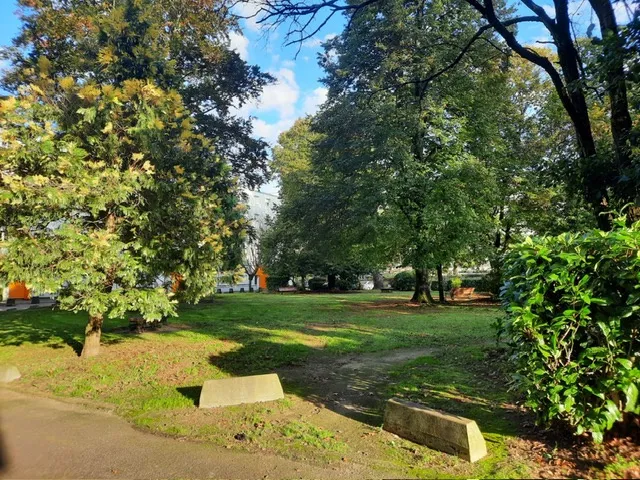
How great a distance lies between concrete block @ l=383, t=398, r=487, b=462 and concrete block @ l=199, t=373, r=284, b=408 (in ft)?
5.97

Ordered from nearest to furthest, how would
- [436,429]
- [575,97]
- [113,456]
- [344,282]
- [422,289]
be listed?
[436,429], [113,456], [575,97], [422,289], [344,282]

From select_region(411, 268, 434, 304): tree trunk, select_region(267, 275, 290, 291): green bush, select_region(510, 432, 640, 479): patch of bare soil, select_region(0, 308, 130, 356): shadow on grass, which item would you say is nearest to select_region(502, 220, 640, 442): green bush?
select_region(510, 432, 640, 479): patch of bare soil

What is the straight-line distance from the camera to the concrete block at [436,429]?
3.50 meters

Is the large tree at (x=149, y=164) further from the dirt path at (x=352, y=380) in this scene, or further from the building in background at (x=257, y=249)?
the building in background at (x=257, y=249)

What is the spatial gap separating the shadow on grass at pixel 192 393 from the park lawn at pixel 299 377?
0.06 feet

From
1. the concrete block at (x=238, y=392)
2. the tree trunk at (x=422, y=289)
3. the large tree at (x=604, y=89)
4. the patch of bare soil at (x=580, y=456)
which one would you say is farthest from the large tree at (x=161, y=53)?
the tree trunk at (x=422, y=289)

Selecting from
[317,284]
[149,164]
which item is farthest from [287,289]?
[149,164]

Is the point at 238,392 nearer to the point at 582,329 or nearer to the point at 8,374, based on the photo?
the point at 582,329

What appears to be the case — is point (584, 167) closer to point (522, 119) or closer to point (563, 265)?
point (563, 265)

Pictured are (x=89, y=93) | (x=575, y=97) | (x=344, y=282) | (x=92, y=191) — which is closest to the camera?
(x=575, y=97)

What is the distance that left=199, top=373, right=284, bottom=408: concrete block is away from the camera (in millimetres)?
5352

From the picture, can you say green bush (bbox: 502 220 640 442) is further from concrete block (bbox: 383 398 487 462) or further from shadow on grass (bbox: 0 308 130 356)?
shadow on grass (bbox: 0 308 130 356)

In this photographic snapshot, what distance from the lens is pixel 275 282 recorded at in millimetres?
38750

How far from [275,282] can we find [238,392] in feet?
110
